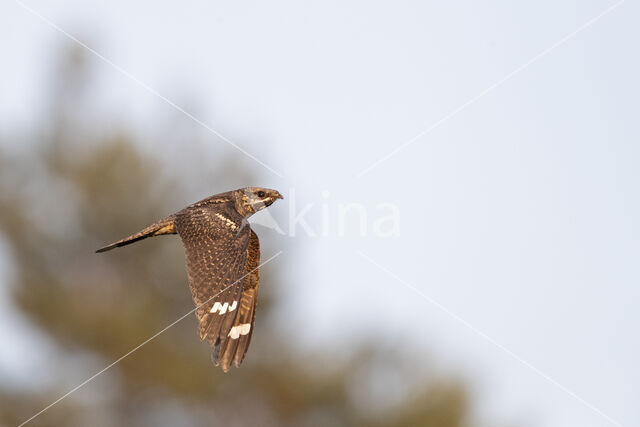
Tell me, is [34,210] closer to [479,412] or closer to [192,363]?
[192,363]

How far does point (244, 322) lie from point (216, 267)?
0.38 metres

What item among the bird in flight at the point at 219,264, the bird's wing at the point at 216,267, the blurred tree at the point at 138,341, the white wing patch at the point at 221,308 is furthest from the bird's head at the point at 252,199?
the blurred tree at the point at 138,341

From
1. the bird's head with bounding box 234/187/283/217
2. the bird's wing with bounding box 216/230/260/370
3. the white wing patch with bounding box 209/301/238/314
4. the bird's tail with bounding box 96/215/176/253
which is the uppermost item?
the bird's head with bounding box 234/187/283/217

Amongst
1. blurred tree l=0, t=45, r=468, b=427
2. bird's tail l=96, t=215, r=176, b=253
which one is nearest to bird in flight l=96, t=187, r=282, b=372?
bird's tail l=96, t=215, r=176, b=253

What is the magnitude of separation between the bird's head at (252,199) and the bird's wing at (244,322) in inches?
10.1

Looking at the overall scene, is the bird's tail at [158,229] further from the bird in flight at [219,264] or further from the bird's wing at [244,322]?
the bird's wing at [244,322]

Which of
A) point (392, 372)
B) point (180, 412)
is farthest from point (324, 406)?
point (180, 412)

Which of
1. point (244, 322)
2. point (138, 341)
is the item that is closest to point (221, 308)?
point (244, 322)

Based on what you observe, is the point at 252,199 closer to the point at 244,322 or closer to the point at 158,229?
the point at 158,229

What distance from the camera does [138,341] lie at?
1597 cm

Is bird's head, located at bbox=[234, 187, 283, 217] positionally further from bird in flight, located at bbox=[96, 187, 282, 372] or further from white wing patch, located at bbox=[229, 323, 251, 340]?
white wing patch, located at bbox=[229, 323, 251, 340]

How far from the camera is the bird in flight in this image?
17.3 ft

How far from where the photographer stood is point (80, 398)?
16047 mm

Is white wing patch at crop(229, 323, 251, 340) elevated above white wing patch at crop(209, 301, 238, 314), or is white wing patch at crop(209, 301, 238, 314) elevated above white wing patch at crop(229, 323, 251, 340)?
white wing patch at crop(209, 301, 238, 314)
